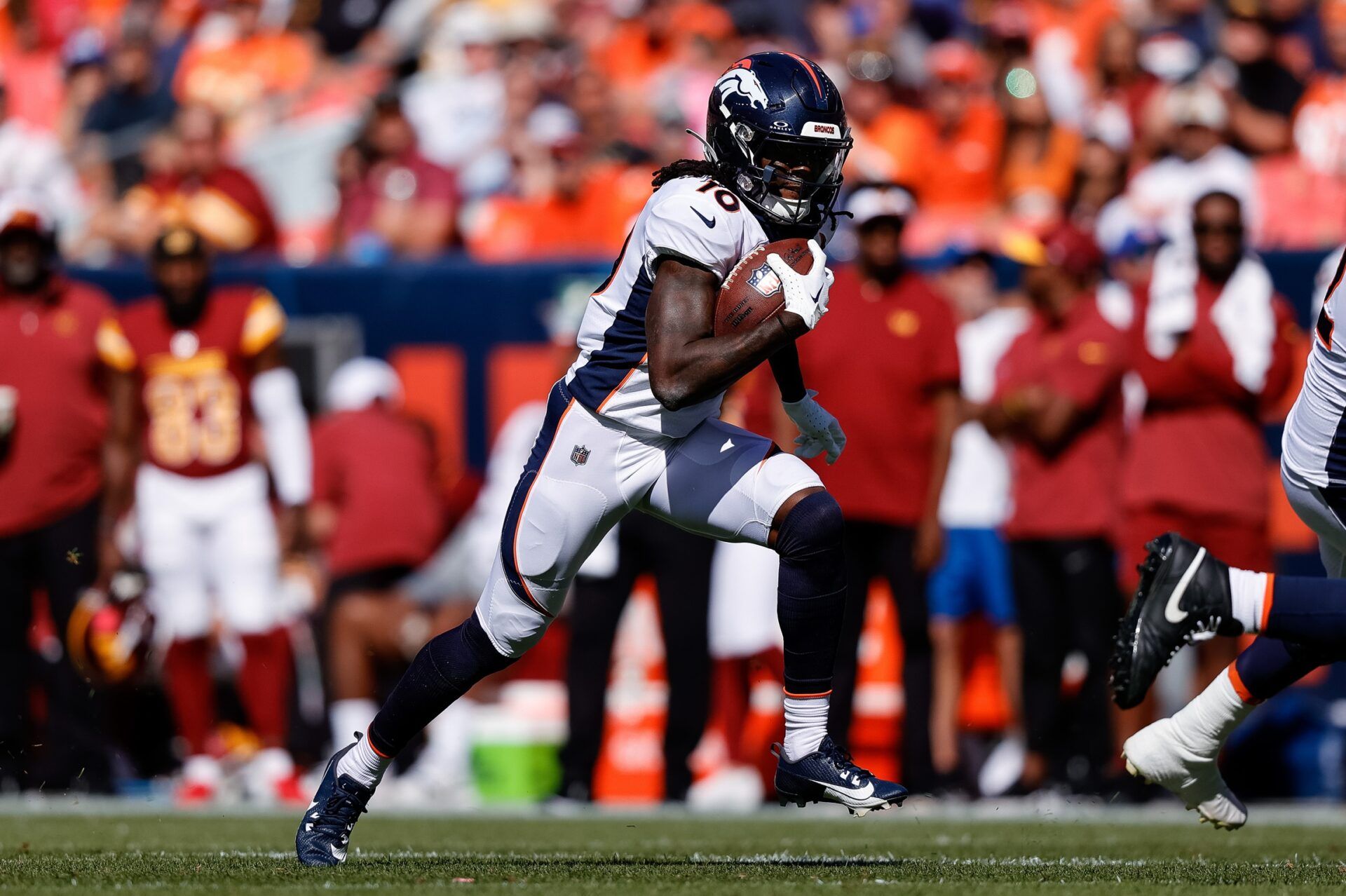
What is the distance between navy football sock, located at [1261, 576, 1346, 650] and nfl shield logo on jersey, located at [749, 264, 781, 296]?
4.45ft

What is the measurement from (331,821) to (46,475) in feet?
12.5

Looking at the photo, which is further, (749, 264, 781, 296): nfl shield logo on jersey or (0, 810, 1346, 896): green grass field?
(749, 264, 781, 296): nfl shield logo on jersey

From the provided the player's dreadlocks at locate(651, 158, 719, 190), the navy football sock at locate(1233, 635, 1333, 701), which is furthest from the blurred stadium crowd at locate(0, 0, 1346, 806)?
the player's dreadlocks at locate(651, 158, 719, 190)

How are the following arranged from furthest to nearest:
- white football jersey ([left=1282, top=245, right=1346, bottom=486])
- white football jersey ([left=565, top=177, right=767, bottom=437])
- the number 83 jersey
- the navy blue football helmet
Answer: the number 83 jersey < the navy blue football helmet < white football jersey ([left=565, top=177, right=767, bottom=437]) < white football jersey ([left=1282, top=245, right=1346, bottom=486])

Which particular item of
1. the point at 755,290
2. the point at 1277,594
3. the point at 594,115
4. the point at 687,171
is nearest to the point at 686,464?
the point at 755,290

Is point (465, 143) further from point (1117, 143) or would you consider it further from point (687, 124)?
point (1117, 143)

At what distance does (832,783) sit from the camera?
4977 millimetres

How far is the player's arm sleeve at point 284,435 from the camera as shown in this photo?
352 inches

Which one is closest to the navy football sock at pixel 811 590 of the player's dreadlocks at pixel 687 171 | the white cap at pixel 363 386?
the player's dreadlocks at pixel 687 171

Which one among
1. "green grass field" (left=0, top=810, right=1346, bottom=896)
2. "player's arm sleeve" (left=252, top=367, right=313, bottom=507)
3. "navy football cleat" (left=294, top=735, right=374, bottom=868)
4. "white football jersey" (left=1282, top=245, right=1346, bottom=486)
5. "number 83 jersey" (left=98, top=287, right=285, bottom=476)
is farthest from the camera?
"player's arm sleeve" (left=252, top=367, right=313, bottom=507)

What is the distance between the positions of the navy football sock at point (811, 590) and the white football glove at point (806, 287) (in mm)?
495

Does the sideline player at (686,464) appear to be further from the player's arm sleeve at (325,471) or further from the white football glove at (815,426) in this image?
the player's arm sleeve at (325,471)

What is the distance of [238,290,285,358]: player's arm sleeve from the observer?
Answer: 8.83 metres

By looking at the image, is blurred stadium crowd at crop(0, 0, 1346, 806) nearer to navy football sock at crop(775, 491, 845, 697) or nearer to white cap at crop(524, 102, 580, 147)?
white cap at crop(524, 102, 580, 147)
